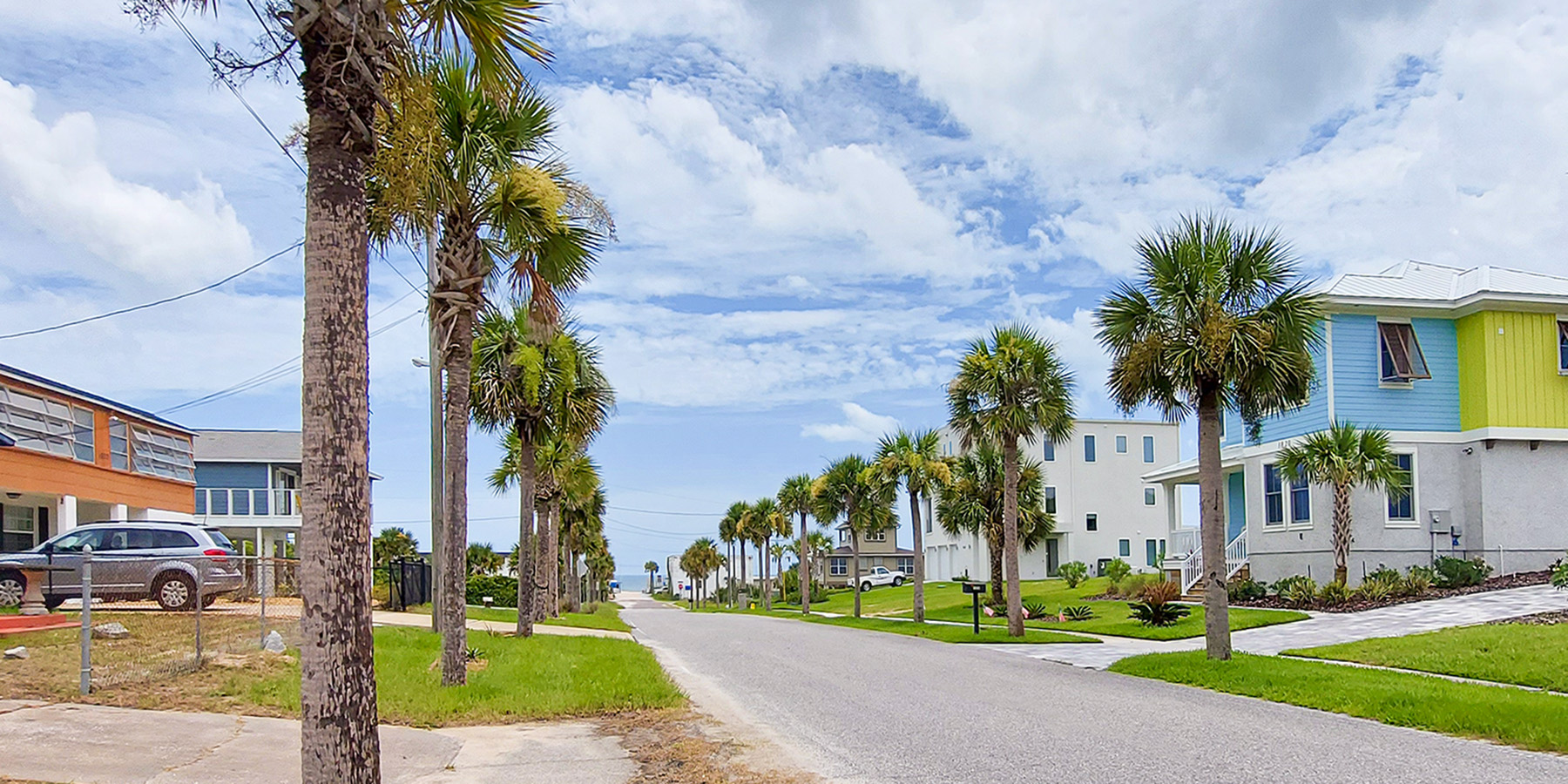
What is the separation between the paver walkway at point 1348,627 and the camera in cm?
2194

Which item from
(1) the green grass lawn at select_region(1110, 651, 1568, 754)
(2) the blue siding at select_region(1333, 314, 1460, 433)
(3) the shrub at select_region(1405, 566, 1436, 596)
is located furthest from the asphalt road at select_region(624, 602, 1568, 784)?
(2) the blue siding at select_region(1333, 314, 1460, 433)

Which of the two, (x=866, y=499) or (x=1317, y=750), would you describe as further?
(x=866, y=499)

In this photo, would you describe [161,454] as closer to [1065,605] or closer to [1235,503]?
[1065,605]

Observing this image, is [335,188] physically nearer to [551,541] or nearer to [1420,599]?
[1420,599]

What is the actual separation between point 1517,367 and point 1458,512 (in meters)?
3.99

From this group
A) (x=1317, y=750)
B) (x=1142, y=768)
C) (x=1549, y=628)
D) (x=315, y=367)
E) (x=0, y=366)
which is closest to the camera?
(x=315, y=367)

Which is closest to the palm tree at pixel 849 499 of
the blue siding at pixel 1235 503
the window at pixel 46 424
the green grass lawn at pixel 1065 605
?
the green grass lawn at pixel 1065 605

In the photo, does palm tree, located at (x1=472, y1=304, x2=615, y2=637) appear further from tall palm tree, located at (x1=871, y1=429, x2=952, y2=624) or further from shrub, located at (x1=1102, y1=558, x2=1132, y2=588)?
shrub, located at (x1=1102, y1=558, x2=1132, y2=588)

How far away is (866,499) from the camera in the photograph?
4866cm

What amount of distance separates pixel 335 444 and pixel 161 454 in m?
33.7

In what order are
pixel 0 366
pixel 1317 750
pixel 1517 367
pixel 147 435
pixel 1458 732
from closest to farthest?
pixel 1317 750 < pixel 1458 732 < pixel 0 366 < pixel 1517 367 < pixel 147 435

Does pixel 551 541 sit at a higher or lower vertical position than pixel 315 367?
lower

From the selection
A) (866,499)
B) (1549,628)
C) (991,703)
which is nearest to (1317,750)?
(991,703)

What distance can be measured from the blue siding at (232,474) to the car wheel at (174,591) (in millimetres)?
30696
